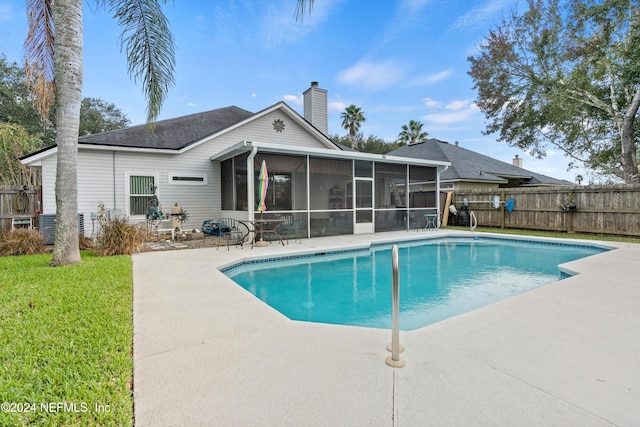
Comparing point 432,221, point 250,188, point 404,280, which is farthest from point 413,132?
point 404,280

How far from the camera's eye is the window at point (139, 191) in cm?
1007

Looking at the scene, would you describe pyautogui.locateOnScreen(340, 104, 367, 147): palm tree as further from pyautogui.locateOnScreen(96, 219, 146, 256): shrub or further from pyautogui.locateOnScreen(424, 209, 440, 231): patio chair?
pyautogui.locateOnScreen(96, 219, 146, 256): shrub

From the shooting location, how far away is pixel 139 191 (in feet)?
33.5

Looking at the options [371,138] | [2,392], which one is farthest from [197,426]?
[371,138]

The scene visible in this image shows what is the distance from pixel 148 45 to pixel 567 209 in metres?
14.1

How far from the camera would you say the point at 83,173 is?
935 centimetres

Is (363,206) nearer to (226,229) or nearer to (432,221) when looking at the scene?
(432,221)

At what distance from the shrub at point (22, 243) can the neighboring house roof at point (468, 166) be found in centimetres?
1686

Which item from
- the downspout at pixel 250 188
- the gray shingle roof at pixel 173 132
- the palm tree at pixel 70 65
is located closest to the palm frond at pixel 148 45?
the palm tree at pixel 70 65

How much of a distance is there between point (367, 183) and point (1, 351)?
34.3 ft

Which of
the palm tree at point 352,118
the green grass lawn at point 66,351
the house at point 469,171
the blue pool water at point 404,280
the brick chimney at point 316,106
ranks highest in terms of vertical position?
the palm tree at point 352,118

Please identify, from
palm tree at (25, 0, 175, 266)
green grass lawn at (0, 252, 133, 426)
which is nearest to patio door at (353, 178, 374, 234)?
palm tree at (25, 0, 175, 266)

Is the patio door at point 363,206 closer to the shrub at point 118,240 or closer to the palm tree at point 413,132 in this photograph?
the shrub at point 118,240

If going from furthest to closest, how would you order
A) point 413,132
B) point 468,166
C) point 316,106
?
point 413,132
point 468,166
point 316,106
